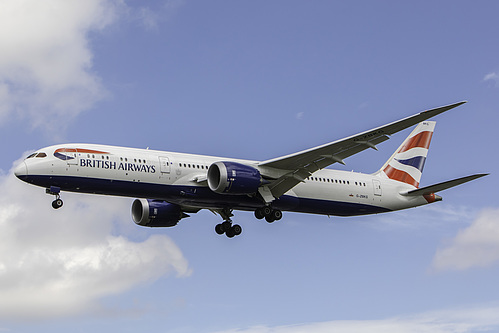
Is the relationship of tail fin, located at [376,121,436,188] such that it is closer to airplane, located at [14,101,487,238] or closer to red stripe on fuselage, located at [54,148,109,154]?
airplane, located at [14,101,487,238]

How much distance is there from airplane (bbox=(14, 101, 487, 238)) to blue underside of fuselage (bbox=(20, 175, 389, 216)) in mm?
47

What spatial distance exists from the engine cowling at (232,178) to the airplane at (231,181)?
5 cm

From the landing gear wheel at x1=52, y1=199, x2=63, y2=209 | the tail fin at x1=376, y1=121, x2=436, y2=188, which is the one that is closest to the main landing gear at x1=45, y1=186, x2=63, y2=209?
the landing gear wheel at x1=52, y1=199, x2=63, y2=209

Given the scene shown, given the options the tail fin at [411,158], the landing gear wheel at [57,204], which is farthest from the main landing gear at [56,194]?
the tail fin at [411,158]

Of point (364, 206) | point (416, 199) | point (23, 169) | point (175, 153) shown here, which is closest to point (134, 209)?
point (175, 153)

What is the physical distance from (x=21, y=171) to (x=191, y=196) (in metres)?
8.29

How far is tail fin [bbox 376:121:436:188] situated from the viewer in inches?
1801

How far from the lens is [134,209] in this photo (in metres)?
44.1

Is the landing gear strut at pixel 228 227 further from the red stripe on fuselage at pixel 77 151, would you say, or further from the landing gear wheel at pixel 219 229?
the red stripe on fuselage at pixel 77 151

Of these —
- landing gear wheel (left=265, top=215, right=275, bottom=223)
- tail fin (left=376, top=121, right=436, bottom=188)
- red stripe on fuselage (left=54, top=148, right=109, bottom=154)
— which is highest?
tail fin (left=376, top=121, right=436, bottom=188)

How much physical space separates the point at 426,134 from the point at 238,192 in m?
17.1

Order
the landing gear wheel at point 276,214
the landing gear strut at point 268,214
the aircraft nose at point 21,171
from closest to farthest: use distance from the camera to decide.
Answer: the aircraft nose at point 21,171 → the landing gear strut at point 268,214 → the landing gear wheel at point 276,214

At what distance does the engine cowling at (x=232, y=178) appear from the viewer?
36.6 meters

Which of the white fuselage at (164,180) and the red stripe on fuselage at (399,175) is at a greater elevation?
Answer: the red stripe on fuselage at (399,175)
